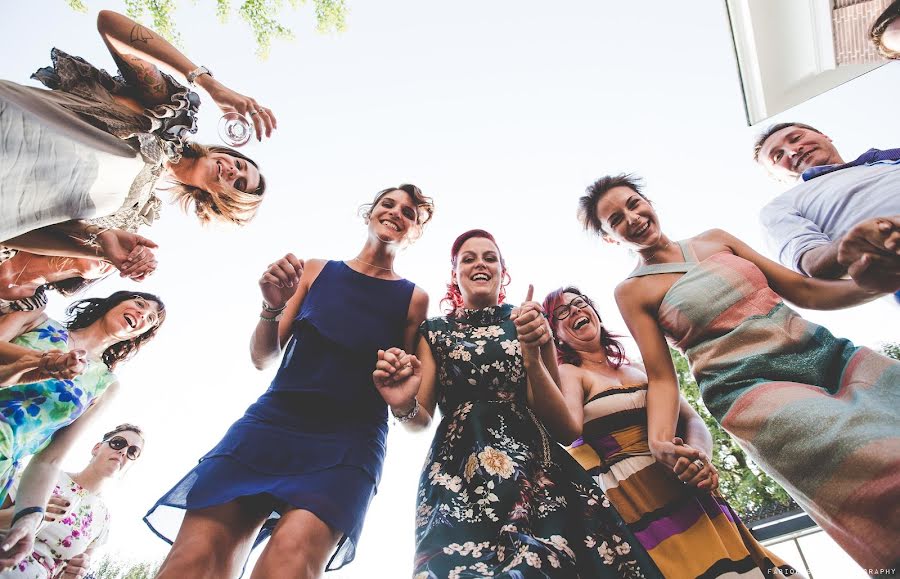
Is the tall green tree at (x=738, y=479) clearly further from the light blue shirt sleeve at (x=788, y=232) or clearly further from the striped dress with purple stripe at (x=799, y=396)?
the striped dress with purple stripe at (x=799, y=396)

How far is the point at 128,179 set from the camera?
1.77 metres

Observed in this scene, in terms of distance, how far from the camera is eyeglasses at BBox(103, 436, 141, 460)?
4.14 meters

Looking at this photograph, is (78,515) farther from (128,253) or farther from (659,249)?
(659,249)

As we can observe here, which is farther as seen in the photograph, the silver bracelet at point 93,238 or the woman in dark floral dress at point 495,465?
the silver bracelet at point 93,238

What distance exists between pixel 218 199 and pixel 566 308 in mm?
2383

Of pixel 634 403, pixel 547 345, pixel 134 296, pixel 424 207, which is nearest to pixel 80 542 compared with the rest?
pixel 134 296

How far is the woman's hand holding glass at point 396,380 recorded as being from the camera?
173cm

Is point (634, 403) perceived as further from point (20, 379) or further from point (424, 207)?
point (20, 379)

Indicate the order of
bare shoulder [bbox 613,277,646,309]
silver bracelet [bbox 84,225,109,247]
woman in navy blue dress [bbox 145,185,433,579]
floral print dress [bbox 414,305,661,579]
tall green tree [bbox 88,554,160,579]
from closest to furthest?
floral print dress [bbox 414,305,661,579] → woman in navy blue dress [bbox 145,185,433,579] → silver bracelet [bbox 84,225,109,247] → bare shoulder [bbox 613,277,646,309] → tall green tree [bbox 88,554,160,579]

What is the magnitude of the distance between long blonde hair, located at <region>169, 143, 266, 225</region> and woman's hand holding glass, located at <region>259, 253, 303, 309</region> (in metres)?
0.81

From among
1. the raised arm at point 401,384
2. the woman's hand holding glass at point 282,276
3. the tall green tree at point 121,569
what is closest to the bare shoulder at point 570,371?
the raised arm at point 401,384

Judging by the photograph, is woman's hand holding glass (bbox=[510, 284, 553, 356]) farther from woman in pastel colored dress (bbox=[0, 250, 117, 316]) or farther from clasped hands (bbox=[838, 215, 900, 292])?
woman in pastel colored dress (bbox=[0, 250, 117, 316])

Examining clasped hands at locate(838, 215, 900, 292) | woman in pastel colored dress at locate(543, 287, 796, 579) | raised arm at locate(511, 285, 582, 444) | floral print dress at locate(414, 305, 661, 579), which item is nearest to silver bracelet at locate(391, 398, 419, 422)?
floral print dress at locate(414, 305, 661, 579)

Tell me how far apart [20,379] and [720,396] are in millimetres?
3124
